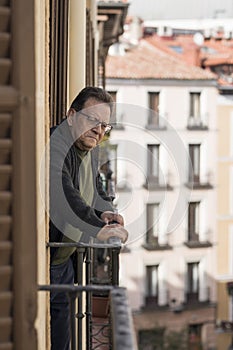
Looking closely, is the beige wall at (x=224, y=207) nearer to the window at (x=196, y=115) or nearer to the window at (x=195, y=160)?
the window at (x=196, y=115)

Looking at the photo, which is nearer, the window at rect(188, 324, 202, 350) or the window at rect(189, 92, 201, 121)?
the window at rect(188, 324, 202, 350)

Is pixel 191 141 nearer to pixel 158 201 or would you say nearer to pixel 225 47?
pixel 158 201

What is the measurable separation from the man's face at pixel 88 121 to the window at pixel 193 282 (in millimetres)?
29689

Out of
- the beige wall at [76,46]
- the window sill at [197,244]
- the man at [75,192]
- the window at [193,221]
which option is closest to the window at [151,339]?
the window sill at [197,244]

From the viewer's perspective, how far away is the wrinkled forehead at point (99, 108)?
420cm

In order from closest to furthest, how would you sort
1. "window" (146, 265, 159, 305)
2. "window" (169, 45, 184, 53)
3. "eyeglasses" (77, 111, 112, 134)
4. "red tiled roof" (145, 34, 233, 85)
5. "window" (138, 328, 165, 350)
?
"eyeglasses" (77, 111, 112, 134) < "window" (138, 328, 165, 350) < "window" (146, 265, 159, 305) < "red tiled roof" (145, 34, 233, 85) < "window" (169, 45, 184, 53)

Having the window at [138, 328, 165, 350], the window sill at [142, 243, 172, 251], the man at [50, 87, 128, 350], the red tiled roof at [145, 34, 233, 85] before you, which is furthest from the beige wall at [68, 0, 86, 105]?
the red tiled roof at [145, 34, 233, 85]

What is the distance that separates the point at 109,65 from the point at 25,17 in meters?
30.3

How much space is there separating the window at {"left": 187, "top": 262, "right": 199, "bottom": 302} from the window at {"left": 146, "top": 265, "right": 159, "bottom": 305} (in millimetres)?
1309

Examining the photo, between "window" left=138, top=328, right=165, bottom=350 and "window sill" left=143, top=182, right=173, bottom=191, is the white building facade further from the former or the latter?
"window" left=138, top=328, right=165, bottom=350

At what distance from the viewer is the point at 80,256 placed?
4.51 m

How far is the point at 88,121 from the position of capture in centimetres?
427

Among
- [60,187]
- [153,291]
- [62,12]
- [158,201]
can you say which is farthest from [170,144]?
[60,187]

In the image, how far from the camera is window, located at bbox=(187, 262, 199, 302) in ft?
110
